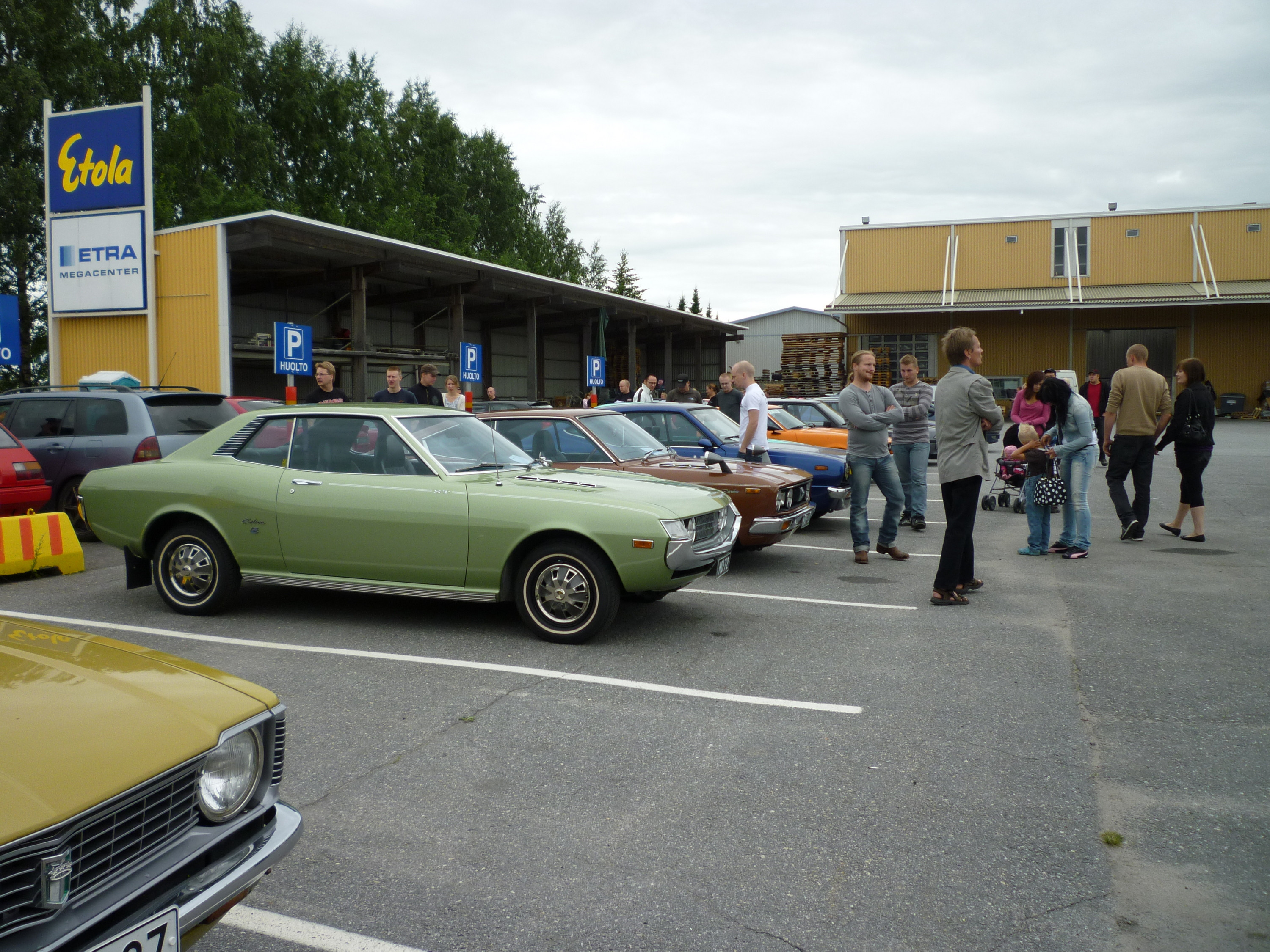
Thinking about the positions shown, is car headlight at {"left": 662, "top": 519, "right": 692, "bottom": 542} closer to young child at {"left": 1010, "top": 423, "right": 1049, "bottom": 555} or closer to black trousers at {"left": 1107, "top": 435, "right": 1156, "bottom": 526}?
young child at {"left": 1010, "top": 423, "right": 1049, "bottom": 555}

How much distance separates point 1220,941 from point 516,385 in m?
33.2

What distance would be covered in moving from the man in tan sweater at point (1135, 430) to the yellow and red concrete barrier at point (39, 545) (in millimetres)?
9935

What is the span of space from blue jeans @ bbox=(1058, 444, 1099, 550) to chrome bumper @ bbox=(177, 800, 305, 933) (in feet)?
25.7

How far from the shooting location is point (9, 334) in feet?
50.8

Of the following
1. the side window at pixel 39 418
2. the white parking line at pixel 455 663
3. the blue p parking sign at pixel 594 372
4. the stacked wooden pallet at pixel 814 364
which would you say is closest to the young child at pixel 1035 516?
the white parking line at pixel 455 663

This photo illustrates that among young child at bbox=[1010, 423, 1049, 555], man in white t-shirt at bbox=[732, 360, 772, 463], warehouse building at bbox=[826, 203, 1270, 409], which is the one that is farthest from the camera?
warehouse building at bbox=[826, 203, 1270, 409]

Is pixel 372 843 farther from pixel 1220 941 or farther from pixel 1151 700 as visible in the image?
pixel 1151 700

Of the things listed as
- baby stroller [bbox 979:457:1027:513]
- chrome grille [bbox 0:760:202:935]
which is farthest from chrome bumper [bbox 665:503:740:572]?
baby stroller [bbox 979:457:1027:513]

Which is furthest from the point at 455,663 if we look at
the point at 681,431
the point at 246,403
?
the point at 246,403

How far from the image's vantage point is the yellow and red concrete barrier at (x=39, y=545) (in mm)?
7992

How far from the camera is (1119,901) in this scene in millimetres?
2912

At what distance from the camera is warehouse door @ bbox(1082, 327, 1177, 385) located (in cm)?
3931

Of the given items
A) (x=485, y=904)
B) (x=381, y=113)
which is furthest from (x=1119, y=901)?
(x=381, y=113)

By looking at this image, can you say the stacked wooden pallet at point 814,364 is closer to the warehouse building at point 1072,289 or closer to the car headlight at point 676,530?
the warehouse building at point 1072,289
